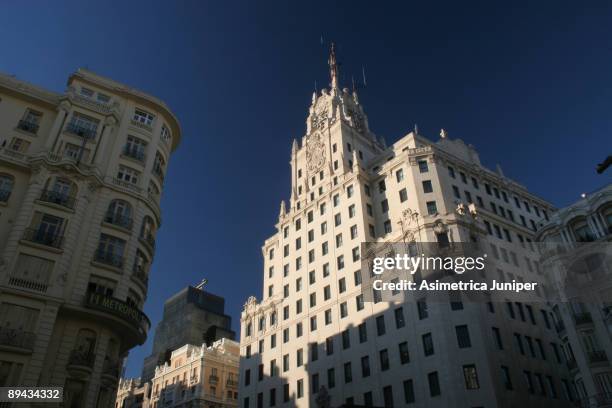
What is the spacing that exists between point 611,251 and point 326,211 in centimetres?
3849

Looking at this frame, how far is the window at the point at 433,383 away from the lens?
155 feet

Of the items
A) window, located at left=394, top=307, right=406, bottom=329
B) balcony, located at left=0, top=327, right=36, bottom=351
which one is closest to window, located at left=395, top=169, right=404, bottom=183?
window, located at left=394, top=307, right=406, bottom=329

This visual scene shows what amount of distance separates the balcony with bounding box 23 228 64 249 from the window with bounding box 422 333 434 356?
35670 mm

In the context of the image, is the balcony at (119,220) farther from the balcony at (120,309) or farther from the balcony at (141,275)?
the balcony at (120,309)

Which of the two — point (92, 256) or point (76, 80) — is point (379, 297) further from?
point (76, 80)

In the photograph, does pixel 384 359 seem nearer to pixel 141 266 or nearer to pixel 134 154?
pixel 141 266

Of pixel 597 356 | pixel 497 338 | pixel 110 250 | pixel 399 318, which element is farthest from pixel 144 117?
pixel 597 356

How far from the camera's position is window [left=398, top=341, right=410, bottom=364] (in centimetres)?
5141

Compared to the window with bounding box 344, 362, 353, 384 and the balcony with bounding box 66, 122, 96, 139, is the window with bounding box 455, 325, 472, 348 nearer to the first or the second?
the window with bounding box 344, 362, 353, 384

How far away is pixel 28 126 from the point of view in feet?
149

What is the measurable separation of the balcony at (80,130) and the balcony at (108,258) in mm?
12476

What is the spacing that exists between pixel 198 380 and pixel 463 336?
4962 cm

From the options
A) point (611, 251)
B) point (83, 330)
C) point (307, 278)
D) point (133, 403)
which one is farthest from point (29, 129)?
point (133, 403)

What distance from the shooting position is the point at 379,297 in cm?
5759
